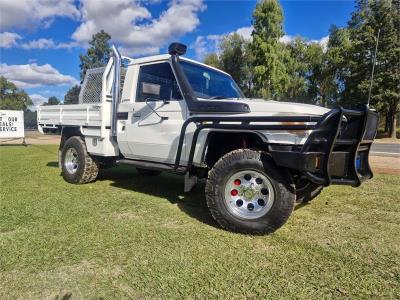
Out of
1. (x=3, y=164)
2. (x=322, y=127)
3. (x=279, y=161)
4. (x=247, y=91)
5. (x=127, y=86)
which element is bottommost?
(x=3, y=164)

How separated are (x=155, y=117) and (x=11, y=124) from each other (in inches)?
534

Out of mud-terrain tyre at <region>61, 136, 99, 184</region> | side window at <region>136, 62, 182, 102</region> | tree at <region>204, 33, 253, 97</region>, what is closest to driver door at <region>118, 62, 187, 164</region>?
side window at <region>136, 62, 182, 102</region>

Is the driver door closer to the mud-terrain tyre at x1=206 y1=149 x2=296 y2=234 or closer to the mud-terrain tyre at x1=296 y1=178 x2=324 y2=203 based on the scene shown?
the mud-terrain tyre at x1=206 y1=149 x2=296 y2=234

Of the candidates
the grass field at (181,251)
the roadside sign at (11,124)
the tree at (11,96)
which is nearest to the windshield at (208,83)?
the grass field at (181,251)

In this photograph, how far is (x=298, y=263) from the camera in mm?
3059

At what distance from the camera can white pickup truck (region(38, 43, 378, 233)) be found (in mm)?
3564

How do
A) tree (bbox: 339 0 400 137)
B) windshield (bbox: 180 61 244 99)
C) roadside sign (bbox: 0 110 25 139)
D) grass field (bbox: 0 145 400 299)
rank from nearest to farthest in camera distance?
grass field (bbox: 0 145 400 299)
windshield (bbox: 180 61 244 99)
roadside sign (bbox: 0 110 25 139)
tree (bbox: 339 0 400 137)

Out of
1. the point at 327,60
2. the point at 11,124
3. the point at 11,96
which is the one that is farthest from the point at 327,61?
the point at 11,96

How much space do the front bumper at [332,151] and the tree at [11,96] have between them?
309 ft

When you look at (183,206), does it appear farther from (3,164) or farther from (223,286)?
(3,164)

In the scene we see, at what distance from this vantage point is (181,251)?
3.29 m

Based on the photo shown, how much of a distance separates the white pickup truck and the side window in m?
0.01

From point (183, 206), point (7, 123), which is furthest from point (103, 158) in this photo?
point (7, 123)

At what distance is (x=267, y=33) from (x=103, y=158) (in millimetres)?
24259
